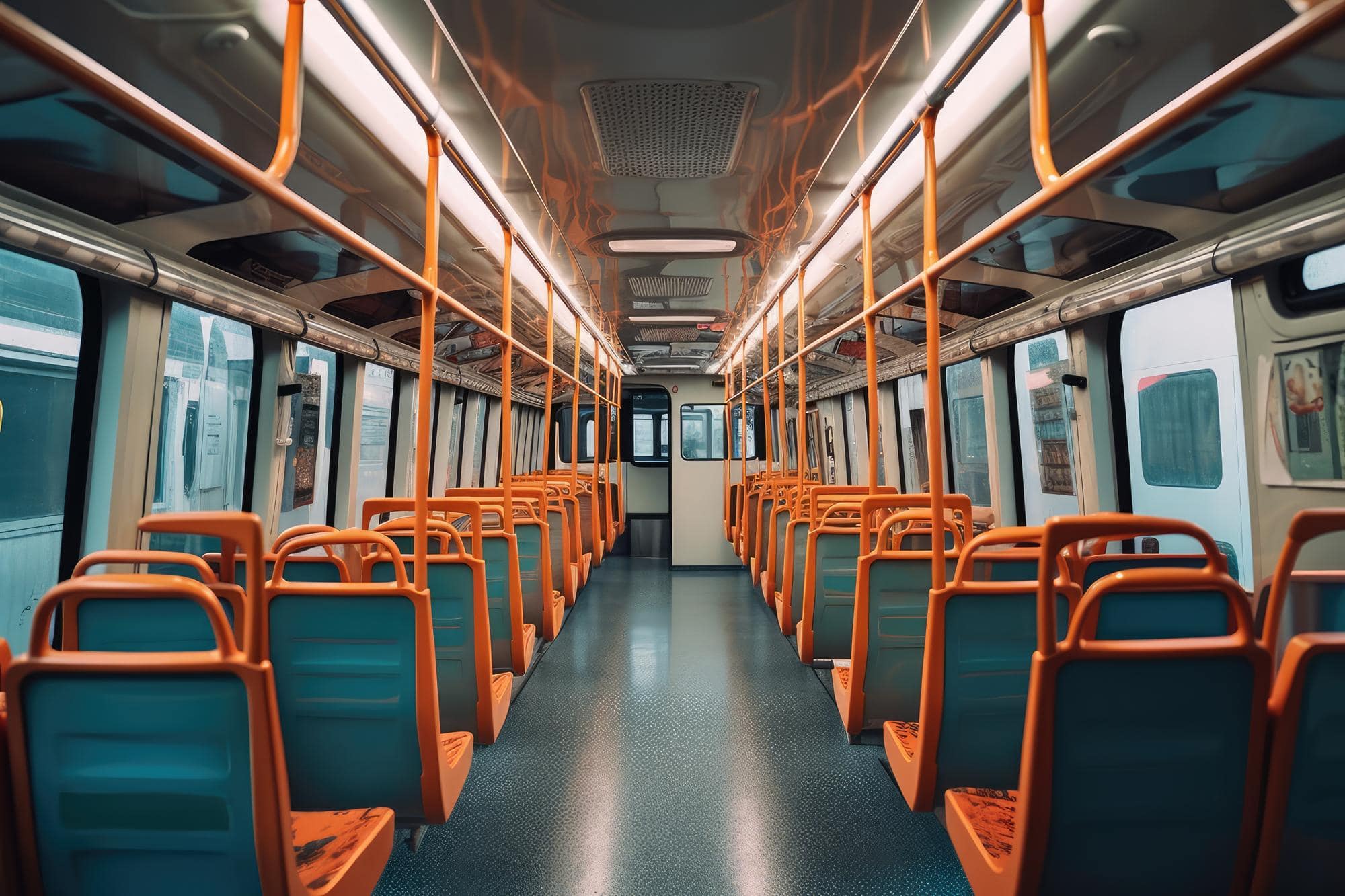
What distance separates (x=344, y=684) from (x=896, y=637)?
1980 mm

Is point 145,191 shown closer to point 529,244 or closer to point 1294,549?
point 529,244

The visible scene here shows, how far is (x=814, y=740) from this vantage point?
356 centimetres

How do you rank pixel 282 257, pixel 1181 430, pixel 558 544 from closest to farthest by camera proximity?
pixel 282 257 → pixel 1181 430 → pixel 558 544

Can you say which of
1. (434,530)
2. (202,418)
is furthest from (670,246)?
(202,418)

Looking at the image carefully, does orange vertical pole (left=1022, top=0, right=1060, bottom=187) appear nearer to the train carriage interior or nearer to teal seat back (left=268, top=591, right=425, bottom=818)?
the train carriage interior

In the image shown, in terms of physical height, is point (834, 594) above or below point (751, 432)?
below

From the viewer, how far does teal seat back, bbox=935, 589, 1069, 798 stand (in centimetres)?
190

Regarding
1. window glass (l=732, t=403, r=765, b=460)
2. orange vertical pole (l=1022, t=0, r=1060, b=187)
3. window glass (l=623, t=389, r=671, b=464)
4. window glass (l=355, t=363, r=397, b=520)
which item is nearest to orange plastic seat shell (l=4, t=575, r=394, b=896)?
orange vertical pole (l=1022, t=0, r=1060, b=187)

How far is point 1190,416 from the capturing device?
3.37 metres

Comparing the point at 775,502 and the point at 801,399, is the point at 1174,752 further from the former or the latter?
the point at 775,502

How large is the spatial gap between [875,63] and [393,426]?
5.60m

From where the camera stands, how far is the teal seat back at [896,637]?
8.00ft

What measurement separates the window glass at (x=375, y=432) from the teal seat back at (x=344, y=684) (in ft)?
12.5

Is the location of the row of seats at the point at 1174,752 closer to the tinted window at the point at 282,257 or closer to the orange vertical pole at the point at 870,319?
the orange vertical pole at the point at 870,319
